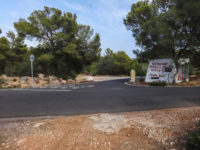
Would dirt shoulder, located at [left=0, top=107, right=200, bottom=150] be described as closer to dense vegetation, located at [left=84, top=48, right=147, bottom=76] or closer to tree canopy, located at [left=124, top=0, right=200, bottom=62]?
tree canopy, located at [left=124, top=0, right=200, bottom=62]

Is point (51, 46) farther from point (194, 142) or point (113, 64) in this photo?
point (113, 64)

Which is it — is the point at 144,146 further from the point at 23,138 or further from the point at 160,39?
the point at 160,39

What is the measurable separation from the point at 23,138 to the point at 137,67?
14081 millimetres

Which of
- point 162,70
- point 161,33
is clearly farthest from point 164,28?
point 162,70

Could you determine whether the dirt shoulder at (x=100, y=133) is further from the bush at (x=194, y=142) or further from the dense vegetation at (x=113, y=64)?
the dense vegetation at (x=113, y=64)

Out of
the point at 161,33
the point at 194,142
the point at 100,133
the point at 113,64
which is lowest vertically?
the point at 100,133

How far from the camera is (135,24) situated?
16.3 metres

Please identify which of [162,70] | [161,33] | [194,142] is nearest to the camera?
[194,142]

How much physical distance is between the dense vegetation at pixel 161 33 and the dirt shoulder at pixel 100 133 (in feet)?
8.20

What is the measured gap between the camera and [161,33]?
29.8 feet

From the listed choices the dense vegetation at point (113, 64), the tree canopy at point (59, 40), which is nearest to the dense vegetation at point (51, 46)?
the tree canopy at point (59, 40)

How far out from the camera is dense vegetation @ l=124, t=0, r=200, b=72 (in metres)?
7.07

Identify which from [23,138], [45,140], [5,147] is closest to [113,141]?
[45,140]

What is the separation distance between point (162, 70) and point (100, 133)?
11774 millimetres
